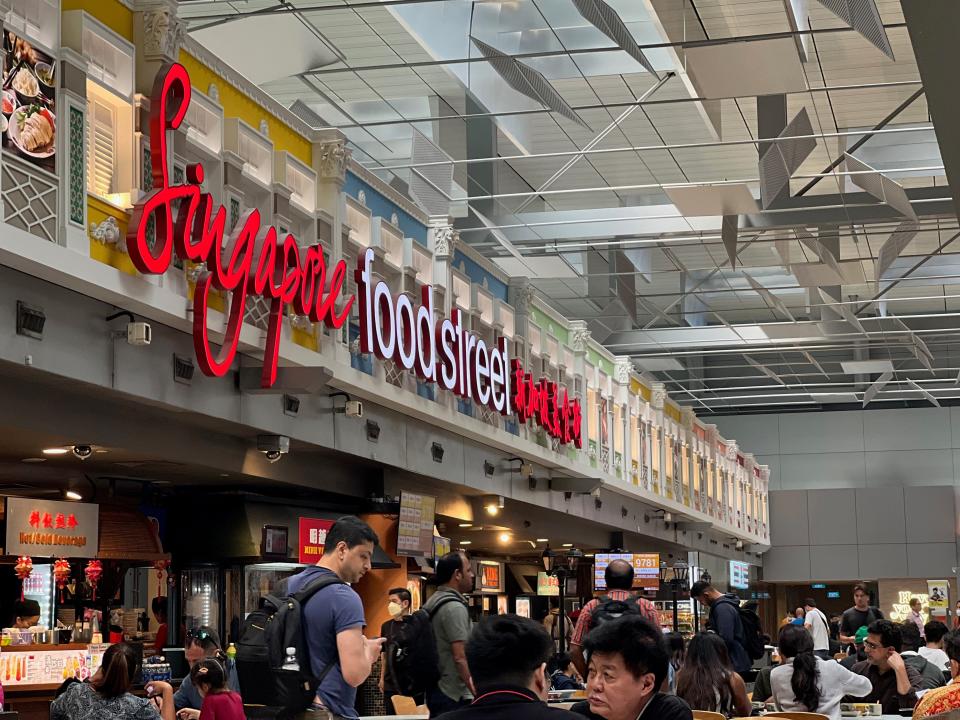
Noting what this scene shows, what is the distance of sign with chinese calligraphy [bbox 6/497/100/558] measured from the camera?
42.4 feet

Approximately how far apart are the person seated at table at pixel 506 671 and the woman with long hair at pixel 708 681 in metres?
4.15

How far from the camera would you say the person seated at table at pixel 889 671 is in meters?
9.33

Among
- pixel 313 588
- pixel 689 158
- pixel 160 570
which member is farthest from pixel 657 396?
pixel 313 588

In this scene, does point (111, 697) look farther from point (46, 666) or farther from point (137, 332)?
point (46, 666)

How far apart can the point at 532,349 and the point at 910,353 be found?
16716 mm

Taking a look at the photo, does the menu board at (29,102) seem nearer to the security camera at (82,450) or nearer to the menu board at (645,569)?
the security camera at (82,450)

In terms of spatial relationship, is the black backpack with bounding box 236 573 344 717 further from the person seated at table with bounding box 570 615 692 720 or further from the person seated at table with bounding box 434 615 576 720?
the person seated at table with bounding box 434 615 576 720

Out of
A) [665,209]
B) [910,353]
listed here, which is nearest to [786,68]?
[665,209]

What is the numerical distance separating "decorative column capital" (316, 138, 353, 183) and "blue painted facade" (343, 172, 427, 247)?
0.27 meters

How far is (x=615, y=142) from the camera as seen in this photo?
19.1 meters

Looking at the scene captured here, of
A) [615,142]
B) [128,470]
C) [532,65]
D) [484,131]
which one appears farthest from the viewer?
[615,142]

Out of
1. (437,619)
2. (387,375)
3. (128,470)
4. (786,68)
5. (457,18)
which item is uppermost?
(457,18)

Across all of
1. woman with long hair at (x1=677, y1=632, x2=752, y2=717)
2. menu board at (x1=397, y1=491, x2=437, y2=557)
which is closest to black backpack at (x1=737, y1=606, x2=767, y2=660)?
woman with long hair at (x1=677, y1=632, x2=752, y2=717)

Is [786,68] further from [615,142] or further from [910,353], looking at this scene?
[910,353]
